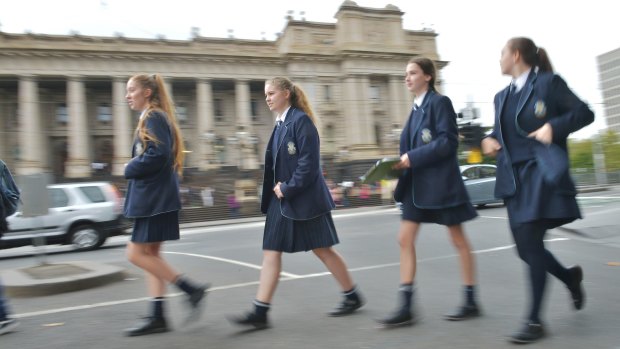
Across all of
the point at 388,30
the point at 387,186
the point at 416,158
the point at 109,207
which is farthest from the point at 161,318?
the point at 388,30

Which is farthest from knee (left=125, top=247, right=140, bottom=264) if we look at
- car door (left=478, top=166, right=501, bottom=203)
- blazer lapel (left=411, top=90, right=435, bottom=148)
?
car door (left=478, top=166, right=501, bottom=203)

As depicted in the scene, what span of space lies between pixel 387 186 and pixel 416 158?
99.2 ft

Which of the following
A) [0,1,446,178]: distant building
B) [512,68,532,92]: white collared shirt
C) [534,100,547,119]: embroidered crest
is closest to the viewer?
[534,100,547,119]: embroidered crest

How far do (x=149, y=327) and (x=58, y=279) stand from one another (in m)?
2.83

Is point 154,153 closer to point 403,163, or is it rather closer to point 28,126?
point 403,163

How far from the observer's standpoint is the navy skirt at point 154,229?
153 inches

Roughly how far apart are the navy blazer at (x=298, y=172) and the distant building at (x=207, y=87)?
42.4 meters

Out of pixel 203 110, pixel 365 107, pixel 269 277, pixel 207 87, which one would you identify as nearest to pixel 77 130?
pixel 203 110

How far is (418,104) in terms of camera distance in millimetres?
4082

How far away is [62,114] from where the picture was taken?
2156 inches

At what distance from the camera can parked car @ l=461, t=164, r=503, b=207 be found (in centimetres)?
1789

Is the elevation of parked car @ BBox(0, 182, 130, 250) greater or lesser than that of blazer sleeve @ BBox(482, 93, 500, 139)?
lesser

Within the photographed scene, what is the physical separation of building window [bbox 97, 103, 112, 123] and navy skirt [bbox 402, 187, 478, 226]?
5691 cm

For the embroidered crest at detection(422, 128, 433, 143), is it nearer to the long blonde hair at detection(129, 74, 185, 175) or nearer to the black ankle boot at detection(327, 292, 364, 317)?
the black ankle boot at detection(327, 292, 364, 317)
